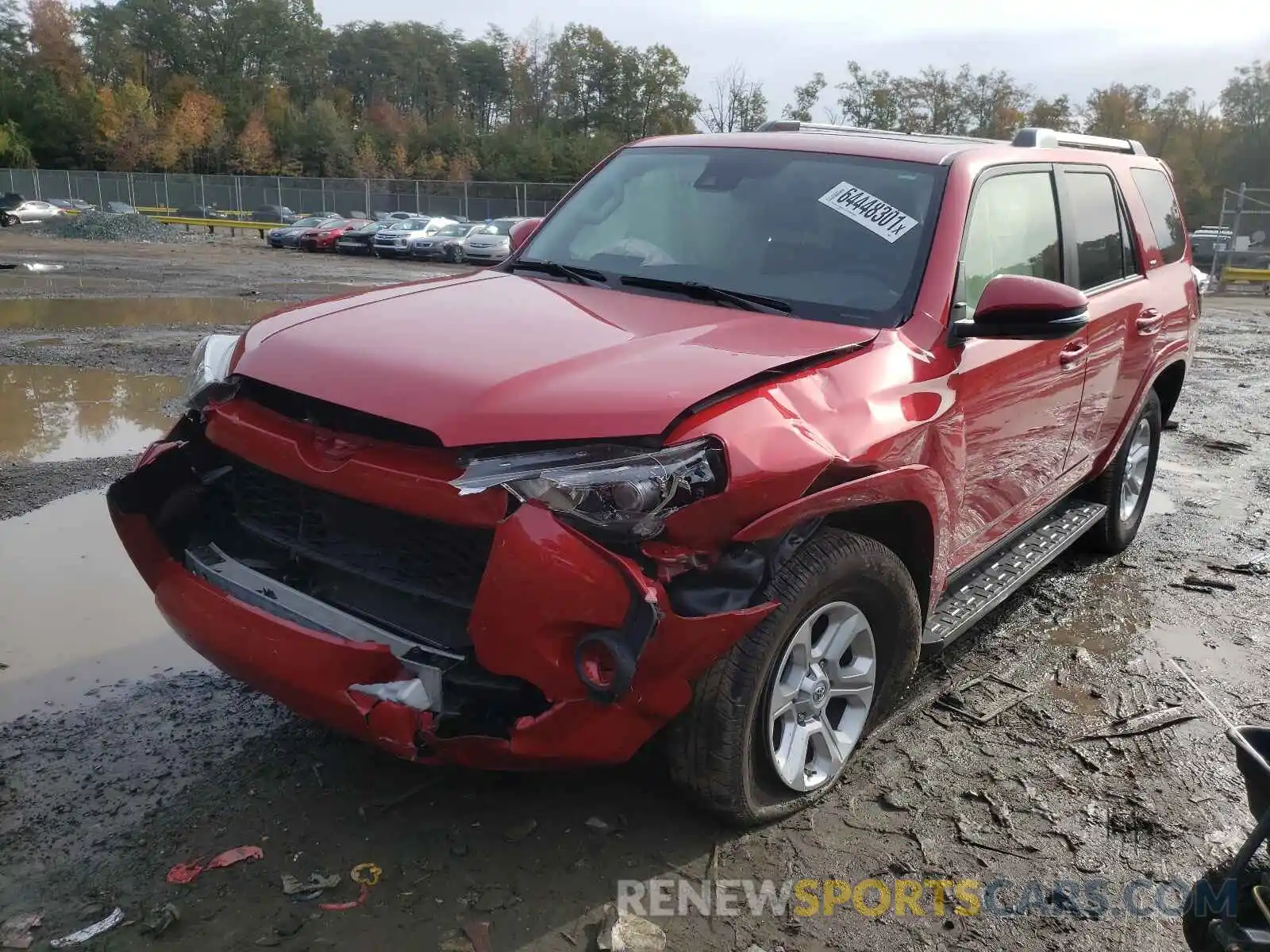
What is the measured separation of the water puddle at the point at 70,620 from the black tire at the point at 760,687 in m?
2.19

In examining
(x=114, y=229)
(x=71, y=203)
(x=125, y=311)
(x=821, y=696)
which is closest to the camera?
(x=821, y=696)

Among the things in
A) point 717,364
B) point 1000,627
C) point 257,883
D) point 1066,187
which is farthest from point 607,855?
point 1066,187

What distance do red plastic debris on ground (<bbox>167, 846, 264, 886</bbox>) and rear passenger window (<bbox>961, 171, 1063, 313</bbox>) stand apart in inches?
110

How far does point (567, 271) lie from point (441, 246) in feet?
95.5

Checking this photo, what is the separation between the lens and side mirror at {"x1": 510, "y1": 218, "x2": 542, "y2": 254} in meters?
4.53

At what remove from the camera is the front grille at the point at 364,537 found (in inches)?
104

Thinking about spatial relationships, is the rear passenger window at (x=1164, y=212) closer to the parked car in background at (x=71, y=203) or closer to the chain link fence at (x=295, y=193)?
the chain link fence at (x=295, y=193)

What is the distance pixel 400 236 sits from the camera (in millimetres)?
32969

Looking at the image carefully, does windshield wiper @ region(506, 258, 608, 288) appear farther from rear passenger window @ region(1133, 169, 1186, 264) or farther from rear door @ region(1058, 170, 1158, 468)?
rear passenger window @ region(1133, 169, 1186, 264)

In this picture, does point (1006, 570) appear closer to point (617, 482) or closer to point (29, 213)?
point (617, 482)

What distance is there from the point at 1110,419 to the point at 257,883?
13.7 ft

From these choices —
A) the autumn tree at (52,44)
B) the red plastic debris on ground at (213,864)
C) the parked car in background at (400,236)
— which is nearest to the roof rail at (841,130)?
the red plastic debris on ground at (213,864)

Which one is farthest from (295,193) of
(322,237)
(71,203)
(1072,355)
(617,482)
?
(617,482)

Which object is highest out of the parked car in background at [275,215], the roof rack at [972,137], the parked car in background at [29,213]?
the parked car in background at [275,215]
